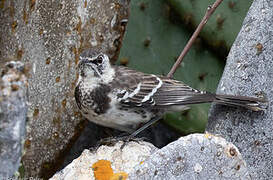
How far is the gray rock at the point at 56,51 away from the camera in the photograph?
274 centimetres

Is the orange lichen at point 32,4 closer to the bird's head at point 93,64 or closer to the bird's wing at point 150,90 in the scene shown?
the bird's head at point 93,64

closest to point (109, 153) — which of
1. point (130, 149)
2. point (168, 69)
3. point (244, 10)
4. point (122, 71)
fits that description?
point (130, 149)

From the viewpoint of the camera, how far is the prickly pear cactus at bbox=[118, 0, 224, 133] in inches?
126

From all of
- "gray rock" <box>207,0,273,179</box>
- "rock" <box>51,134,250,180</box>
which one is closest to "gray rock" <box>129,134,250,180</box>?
"rock" <box>51,134,250,180</box>

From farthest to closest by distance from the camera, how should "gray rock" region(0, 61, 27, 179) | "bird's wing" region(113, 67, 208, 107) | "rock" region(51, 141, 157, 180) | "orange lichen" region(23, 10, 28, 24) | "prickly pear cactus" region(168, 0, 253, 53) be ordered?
"prickly pear cactus" region(168, 0, 253, 53) → "orange lichen" region(23, 10, 28, 24) → "bird's wing" region(113, 67, 208, 107) → "rock" region(51, 141, 157, 180) → "gray rock" region(0, 61, 27, 179)

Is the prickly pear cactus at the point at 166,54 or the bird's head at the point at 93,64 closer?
the bird's head at the point at 93,64

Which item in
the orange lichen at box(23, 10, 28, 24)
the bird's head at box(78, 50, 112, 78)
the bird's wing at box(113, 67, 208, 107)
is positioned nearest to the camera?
the bird's head at box(78, 50, 112, 78)

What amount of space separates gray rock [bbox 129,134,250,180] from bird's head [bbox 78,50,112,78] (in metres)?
0.86

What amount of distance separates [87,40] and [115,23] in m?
0.19

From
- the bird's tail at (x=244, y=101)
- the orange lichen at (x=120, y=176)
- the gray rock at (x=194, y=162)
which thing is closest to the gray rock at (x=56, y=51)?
the bird's tail at (x=244, y=101)

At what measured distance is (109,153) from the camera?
2266 millimetres

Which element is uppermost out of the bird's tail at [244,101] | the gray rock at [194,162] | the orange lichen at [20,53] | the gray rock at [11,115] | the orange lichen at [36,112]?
the gray rock at [11,115]

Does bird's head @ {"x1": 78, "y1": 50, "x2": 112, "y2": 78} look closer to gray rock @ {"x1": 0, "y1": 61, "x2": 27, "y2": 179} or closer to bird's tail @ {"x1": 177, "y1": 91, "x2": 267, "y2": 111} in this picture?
bird's tail @ {"x1": 177, "y1": 91, "x2": 267, "y2": 111}

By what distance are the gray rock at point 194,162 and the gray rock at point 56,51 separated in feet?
3.39
